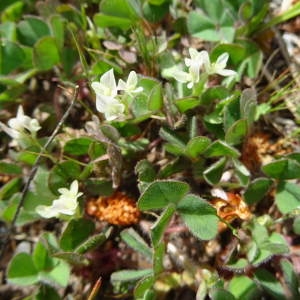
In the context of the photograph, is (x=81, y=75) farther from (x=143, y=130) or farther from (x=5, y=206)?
(x=5, y=206)

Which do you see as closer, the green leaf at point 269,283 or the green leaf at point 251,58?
the green leaf at point 269,283

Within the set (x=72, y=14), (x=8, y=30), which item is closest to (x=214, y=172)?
(x=72, y=14)

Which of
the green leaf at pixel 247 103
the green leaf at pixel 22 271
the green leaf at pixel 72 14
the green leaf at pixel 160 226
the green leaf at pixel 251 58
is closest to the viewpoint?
the green leaf at pixel 160 226

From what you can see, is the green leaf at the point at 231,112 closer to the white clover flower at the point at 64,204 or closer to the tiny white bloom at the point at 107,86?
the tiny white bloom at the point at 107,86

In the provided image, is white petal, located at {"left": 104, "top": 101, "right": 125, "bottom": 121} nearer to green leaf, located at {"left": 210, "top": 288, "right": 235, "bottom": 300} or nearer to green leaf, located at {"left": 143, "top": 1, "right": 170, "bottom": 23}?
green leaf, located at {"left": 143, "top": 1, "right": 170, "bottom": 23}

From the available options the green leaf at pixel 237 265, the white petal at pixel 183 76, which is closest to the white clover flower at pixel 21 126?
the white petal at pixel 183 76

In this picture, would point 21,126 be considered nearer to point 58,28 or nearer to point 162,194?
point 58,28

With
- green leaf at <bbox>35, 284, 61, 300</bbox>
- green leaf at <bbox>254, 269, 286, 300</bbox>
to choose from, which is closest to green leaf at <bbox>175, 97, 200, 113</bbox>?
green leaf at <bbox>254, 269, 286, 300</bbox>
